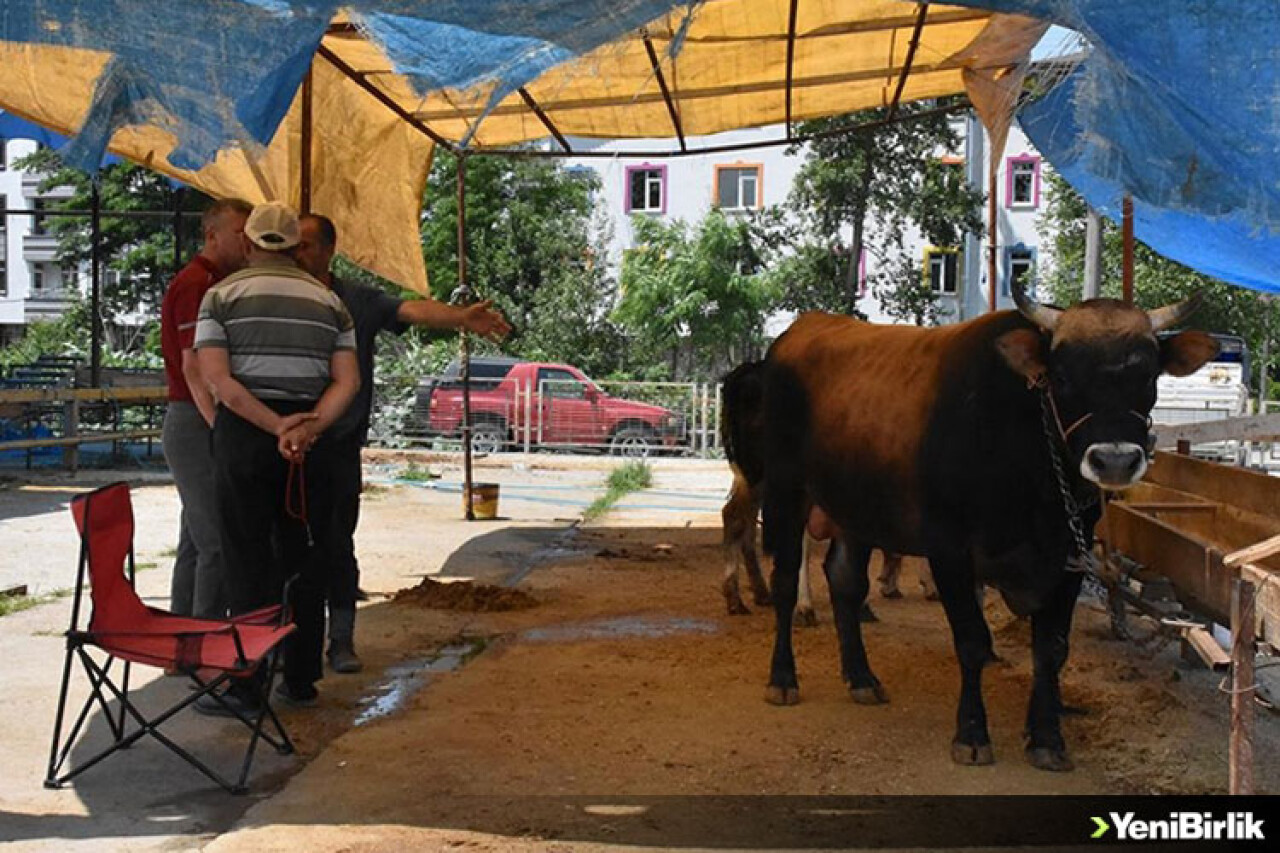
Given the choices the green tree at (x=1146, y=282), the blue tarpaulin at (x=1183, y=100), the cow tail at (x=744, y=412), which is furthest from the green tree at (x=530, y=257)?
the blue tarpaulin at (x=1183, y=100)

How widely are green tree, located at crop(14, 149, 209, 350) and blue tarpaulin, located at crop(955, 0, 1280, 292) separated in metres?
25.8

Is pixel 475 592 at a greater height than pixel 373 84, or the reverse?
pixel 373 84

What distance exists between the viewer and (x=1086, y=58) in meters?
5.64

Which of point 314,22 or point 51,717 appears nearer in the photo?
point 314,22

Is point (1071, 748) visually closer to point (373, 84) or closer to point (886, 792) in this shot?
point (886, 792)

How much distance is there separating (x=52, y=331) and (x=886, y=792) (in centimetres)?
4172

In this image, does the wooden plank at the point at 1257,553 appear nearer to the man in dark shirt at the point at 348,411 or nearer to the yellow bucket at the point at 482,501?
the man in dark shirt at the point at 348,411


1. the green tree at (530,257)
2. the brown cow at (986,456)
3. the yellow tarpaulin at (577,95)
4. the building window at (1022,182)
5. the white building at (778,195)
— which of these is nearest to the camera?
the brown cow at (986,456)

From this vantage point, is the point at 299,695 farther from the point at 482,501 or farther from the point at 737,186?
the point at 737,186

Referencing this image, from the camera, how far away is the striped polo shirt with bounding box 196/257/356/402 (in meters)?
5.76

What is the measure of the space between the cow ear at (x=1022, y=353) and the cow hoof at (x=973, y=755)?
1.51m

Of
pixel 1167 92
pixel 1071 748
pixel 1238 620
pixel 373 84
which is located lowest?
pixel 1071 748

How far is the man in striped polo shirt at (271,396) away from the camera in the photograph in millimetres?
5719

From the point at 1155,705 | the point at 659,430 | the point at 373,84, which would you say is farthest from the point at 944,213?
the point at 1155,705
